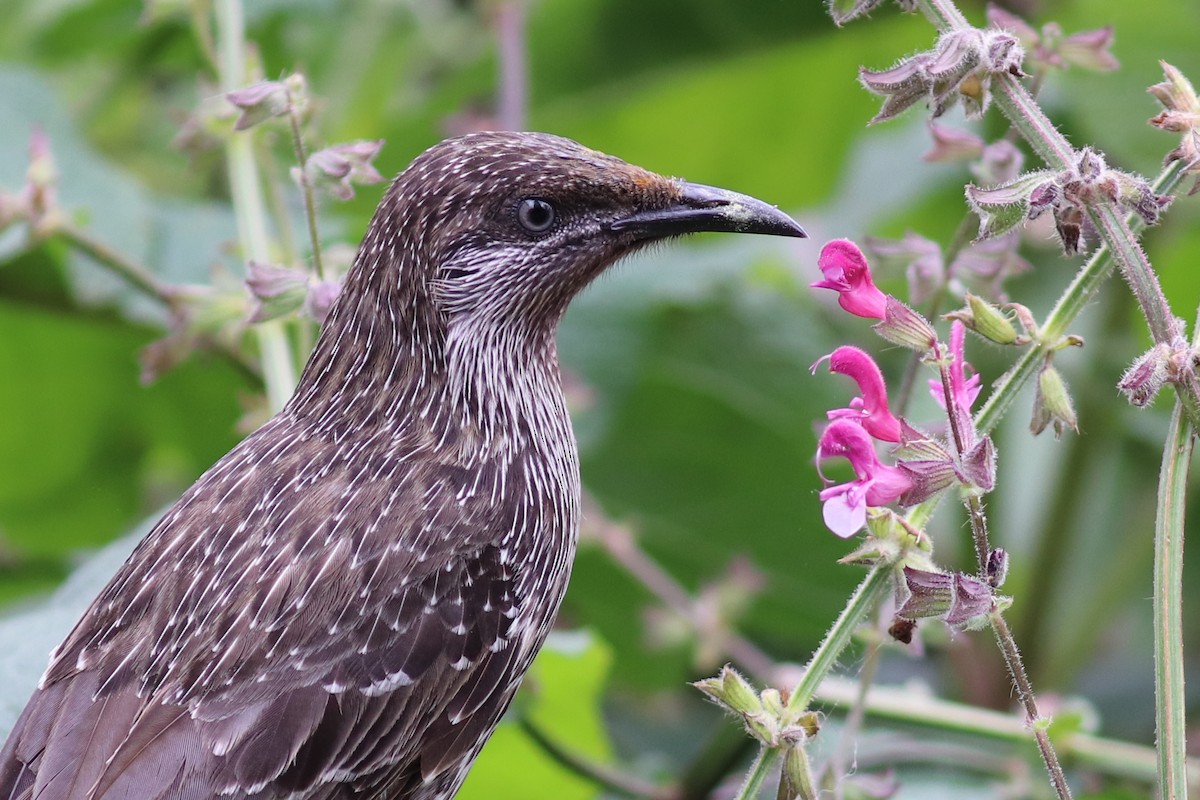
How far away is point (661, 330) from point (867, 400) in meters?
2.51

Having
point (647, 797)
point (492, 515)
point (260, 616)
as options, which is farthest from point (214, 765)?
point (647, 797)

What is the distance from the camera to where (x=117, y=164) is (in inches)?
193

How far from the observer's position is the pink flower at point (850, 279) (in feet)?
6.07

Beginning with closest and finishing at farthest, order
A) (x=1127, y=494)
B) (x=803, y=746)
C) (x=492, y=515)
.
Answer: (x=803, y=746) → (x=492, y=515) → (x=1127, y=494)

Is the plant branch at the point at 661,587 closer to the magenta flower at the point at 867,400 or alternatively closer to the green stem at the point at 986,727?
the green stem at the point at 986,727

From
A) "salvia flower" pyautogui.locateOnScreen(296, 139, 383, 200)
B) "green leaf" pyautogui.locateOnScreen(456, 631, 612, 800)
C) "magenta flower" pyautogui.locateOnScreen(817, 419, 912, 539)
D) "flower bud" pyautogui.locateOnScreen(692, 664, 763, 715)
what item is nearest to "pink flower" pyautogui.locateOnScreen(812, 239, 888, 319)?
"magenta flower" pyautogui.locateOnScreen(817, 419, 912, 539)

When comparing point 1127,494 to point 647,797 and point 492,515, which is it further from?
point 492,515

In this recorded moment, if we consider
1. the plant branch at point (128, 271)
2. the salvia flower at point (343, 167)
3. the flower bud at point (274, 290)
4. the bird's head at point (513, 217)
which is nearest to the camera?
the salvia flower at point (343, 167)

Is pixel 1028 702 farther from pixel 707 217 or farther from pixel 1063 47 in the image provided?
pixel 707 217

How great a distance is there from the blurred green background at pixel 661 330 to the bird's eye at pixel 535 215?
2.83 feet

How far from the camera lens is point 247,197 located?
9.43ft

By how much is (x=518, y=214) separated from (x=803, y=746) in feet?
4.36

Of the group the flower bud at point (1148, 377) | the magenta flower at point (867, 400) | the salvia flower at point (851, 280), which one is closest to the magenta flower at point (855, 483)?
the magenta flower at point (867, 400)

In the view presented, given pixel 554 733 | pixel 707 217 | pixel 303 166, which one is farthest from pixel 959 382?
pixel 554 733
